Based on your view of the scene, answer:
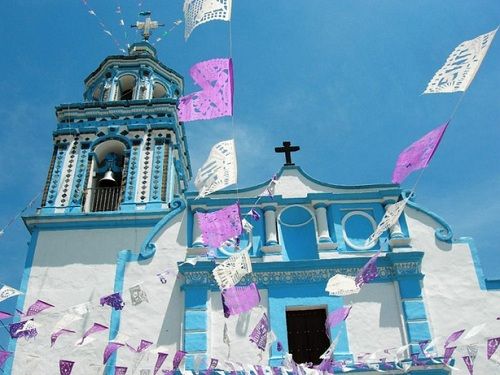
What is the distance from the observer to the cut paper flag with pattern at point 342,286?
10.5 m

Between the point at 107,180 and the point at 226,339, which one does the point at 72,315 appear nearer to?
the point at 226,339

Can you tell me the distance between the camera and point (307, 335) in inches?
452

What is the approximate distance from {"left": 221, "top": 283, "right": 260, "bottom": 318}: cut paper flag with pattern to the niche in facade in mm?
1726

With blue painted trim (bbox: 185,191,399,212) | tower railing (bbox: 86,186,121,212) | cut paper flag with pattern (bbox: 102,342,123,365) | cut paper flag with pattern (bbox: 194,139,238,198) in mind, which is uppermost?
tower railing (bbox: 86,186,121,212)

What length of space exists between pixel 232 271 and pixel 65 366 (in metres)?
3.39

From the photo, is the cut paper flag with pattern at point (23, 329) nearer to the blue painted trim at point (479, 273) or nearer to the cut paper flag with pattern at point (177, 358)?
the cut paper flag with pattern at point (177, 358)

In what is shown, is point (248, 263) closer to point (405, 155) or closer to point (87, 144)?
point (405, 155)

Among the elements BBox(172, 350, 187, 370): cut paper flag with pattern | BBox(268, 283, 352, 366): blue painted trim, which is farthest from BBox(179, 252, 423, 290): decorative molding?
BBox(172, 350, 187, 370): cut paper flag with pattern

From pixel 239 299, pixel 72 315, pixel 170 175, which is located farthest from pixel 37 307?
pixel 170 175

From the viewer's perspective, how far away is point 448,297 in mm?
11547

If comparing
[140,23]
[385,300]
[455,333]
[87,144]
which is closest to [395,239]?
[385,300]

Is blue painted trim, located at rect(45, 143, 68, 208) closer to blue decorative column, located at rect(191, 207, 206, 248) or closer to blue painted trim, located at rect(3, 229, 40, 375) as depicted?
blue painted trim, located at rect(3, 229, 40, 375)

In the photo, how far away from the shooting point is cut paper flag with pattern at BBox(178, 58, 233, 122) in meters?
8.80

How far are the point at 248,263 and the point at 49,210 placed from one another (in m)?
6.00
